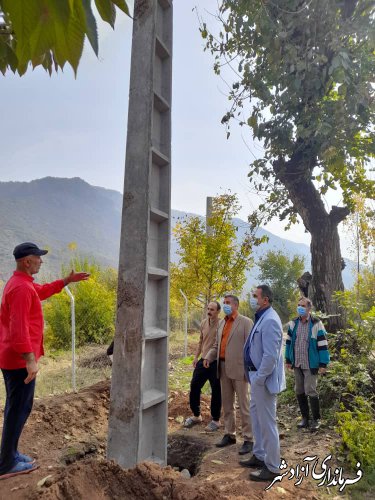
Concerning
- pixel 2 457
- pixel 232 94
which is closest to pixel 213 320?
pixel 2 457

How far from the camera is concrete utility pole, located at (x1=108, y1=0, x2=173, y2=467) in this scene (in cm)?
390

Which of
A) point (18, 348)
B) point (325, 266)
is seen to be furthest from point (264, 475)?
point (325, 266)

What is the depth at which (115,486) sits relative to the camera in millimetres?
3326

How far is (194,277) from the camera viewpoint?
15.4 metres

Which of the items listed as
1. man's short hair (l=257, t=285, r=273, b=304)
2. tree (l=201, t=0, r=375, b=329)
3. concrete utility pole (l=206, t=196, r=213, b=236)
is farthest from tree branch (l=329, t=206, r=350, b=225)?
concrete utility pole (l=206, t=196, r=213, b=236)

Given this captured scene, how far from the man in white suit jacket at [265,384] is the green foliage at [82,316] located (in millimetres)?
9725

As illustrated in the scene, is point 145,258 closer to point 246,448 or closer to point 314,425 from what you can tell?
point 246,448

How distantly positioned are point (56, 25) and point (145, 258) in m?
3.09

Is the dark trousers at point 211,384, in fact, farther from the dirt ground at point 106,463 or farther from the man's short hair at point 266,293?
the man's short hair at point 266,293

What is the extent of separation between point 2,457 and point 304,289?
7.05 m

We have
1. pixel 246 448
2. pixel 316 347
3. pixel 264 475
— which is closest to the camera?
pixel 264 475

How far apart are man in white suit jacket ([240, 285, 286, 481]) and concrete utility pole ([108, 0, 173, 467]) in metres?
1.02

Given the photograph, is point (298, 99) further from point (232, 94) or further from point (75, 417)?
point (75, 417)

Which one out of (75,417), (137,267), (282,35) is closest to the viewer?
(137,267)
